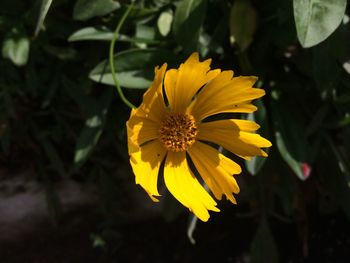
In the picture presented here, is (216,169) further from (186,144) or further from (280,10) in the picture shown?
(280,10)

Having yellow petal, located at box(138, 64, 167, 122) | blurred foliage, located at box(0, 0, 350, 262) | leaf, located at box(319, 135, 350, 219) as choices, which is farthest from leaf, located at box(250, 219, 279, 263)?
yellow petal, located at box(138, 64, 167, 122)

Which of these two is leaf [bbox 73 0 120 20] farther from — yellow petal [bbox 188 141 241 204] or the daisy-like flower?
yellow petal [bbox 188 141 241 204]

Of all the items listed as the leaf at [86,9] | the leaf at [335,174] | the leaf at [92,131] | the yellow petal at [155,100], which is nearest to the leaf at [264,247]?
the leaf at [335,174]

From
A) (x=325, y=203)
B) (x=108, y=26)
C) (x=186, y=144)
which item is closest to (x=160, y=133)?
(x=186, y=144)

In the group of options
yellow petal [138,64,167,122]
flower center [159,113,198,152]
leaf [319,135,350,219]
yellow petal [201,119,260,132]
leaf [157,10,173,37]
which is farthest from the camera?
leaf [319,135,350,219]

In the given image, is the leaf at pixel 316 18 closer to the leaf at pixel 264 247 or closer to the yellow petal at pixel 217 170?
the yellow petal at pixel 217 170
